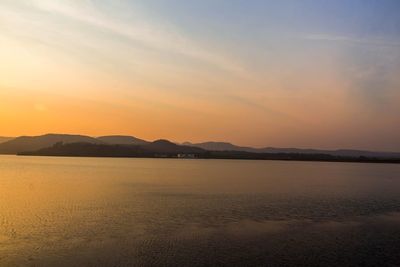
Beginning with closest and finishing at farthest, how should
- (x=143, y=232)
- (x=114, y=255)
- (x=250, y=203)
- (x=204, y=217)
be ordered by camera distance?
(x=114, y=255) → (x=143, y=232) → (x=204, y=217) → (x=250, y=203)

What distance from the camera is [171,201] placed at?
37844mm

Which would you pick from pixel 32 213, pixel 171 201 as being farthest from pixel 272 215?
pixel 32 213

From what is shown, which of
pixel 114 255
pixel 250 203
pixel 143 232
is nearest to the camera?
pixel 114 255

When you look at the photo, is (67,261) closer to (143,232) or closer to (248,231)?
(143,232)

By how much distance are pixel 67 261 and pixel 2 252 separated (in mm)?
3053

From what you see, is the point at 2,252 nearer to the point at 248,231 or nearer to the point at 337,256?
the point at 248,231

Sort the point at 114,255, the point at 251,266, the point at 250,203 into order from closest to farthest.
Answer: the point at 251,266 → the point at 114,255 → the point at 250,203

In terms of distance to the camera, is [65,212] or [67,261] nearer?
[67,261]

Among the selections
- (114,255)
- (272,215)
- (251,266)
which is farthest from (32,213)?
(251,266)

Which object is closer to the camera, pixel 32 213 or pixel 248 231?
pixel 248 231

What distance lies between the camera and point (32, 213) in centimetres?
2939

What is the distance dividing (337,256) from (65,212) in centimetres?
1882

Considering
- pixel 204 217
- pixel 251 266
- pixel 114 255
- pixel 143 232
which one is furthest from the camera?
pixel 204 217

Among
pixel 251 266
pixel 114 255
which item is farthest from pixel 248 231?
pixel 114 255
